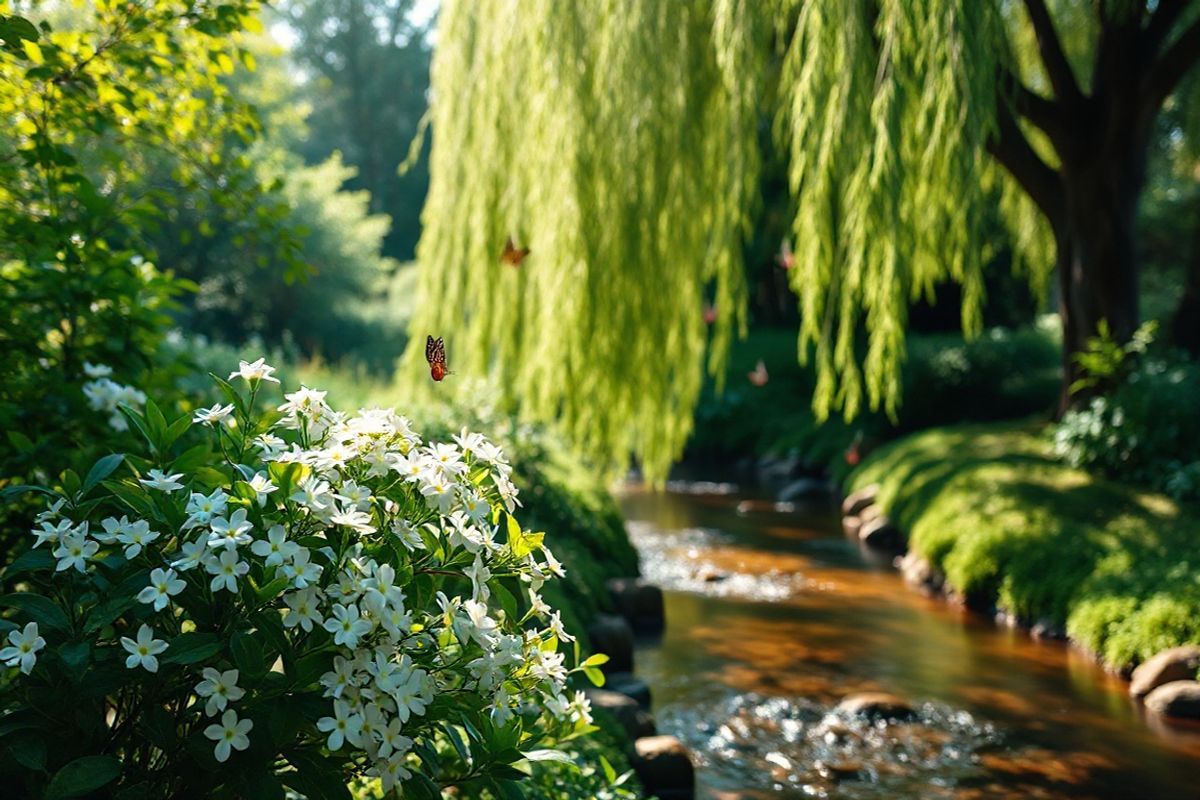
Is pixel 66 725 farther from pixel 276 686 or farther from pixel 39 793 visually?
pixel 276 686

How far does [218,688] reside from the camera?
1.75 meters

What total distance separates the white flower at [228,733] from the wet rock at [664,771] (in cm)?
289

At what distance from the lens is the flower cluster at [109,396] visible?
3.06 m

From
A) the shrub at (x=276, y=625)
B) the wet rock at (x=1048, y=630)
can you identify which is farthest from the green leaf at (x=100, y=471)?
the wet rock at (x=1048, y=630)

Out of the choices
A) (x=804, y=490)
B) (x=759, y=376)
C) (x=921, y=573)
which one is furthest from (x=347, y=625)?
(x=804, y=490)

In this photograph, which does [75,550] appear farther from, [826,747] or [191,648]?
[826,747]

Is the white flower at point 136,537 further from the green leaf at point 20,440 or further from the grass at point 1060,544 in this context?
the grass at point 1060,544

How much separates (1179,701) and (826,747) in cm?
195

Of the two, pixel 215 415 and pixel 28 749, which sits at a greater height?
pixel 215 415

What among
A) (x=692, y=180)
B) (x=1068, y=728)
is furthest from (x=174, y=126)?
(x=1068, y=728)

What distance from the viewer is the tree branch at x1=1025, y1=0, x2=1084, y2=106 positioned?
26.7 feet

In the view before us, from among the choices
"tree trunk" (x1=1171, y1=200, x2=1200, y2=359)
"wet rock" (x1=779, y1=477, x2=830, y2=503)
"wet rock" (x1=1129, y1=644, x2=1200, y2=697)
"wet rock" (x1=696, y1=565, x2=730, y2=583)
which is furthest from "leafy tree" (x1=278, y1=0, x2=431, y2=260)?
"wet rock" (x1=1129, y1=644, x2=1200, y2=697)

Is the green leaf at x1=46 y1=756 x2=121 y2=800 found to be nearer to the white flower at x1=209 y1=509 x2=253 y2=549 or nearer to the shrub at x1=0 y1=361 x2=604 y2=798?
the shrub at x1=0 y1=361 x2=604 y2=798

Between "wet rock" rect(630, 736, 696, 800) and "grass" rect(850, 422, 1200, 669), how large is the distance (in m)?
3.13
